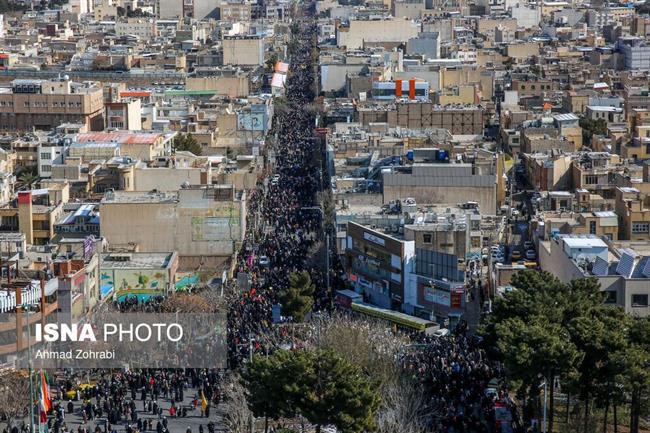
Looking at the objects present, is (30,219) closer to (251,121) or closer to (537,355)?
(537,355)

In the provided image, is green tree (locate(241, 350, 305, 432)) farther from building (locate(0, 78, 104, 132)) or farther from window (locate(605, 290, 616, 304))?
building (locate(0, 78, 104, 132))

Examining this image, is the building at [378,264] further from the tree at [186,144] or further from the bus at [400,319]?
the tree at [186,144]

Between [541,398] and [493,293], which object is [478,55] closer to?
[493,293]

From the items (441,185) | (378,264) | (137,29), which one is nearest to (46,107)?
(441,185)

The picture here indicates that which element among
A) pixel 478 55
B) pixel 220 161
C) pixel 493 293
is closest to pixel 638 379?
pixel 493 293

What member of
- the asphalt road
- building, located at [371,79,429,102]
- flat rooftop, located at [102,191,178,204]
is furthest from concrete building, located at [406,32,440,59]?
the asphalt road

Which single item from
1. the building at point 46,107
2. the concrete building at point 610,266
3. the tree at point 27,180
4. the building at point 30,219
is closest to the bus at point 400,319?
the concrete building at point 610,266
